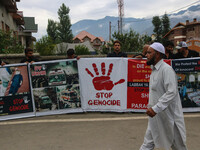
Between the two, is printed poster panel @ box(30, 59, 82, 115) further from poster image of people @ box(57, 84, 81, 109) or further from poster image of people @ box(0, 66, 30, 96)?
poster image of people @ box(0, 66, 30, 96)

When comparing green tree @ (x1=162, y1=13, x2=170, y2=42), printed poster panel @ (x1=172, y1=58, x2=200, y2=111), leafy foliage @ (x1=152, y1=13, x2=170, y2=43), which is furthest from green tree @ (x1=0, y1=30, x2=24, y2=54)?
green tree @ (x1=162, y1=13, x2=170, y2=42)

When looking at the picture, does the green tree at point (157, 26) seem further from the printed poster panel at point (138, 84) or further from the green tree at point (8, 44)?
the printed poster panel at point (138, 84)

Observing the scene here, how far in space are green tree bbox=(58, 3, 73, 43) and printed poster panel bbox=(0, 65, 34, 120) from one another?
8355 centimetres

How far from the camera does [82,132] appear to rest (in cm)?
486

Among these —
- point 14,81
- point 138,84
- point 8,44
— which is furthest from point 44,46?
point 138,84

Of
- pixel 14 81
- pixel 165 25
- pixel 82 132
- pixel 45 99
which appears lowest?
pixel 82 132

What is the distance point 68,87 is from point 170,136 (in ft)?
13.2

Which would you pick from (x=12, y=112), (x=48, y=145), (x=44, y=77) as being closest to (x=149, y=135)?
(x=48, y=145)

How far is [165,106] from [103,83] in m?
3.78

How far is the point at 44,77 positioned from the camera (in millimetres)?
6371

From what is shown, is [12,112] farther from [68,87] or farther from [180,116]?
[180,116]

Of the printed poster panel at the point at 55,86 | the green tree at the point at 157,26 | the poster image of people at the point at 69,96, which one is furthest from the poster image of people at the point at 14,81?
the green tree at the point at 157,26

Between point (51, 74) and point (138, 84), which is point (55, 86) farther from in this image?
point (138, 84)

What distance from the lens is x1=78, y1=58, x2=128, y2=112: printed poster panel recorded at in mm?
6441
